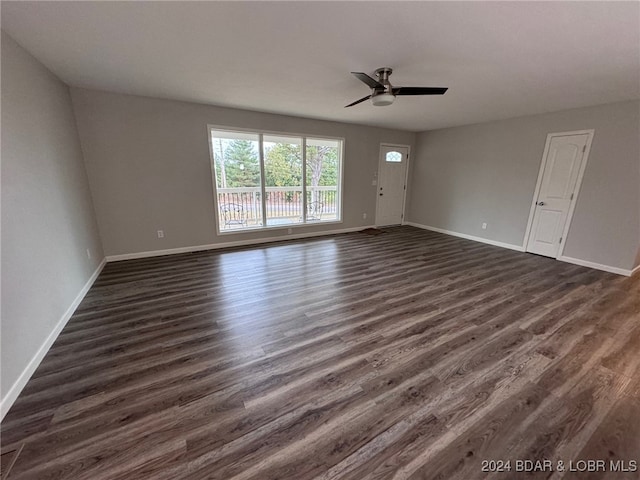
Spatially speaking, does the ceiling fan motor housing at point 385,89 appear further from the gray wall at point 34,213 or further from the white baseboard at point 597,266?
the white baseboard at point 597,266

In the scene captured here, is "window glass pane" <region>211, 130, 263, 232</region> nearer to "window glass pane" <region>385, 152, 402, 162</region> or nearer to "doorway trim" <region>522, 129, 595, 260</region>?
"window glass pane" <region>385, 152, 402, 162</region>

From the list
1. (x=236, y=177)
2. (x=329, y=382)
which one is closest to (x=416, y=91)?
(x=329, y=382)

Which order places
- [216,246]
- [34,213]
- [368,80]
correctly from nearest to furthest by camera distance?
[34,213] → [368,80] → [216,246]

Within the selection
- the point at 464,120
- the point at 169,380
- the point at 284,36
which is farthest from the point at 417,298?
the point at 464,120

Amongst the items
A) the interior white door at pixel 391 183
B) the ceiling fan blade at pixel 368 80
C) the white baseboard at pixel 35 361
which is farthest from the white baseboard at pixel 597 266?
the white baseboard at pixel 35 361

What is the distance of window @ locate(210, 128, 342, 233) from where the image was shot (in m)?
4.73

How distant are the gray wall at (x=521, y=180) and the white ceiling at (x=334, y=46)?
66cm

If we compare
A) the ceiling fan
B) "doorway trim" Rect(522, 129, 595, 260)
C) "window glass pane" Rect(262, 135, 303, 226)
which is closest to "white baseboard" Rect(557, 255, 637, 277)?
"doorway trim" Rect(522, 129, 595, 260)

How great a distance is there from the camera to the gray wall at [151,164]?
3.62 m

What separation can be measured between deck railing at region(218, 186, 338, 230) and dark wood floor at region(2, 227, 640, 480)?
210cm

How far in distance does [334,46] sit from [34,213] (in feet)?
9.41

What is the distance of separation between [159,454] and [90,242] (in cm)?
323

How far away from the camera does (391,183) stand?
6.61 meters

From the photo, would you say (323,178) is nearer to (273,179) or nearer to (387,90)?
(273,179)
